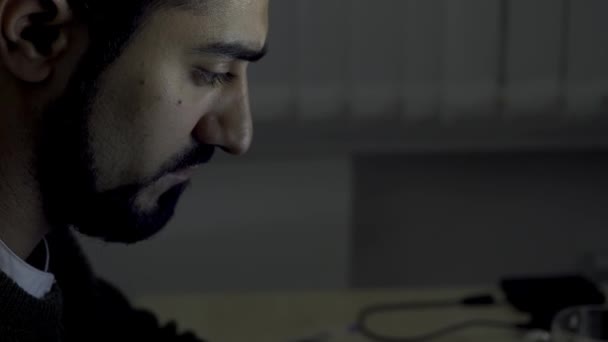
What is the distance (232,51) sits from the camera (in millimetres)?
860

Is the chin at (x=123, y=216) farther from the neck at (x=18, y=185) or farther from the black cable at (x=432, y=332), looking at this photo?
the black cable at (x=432, y=332)

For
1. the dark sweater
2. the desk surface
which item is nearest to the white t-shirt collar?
the dark sweater

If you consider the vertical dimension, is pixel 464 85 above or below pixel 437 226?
above

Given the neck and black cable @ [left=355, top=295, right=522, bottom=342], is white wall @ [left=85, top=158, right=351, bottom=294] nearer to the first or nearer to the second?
black cable @ [left=355, top=295, right=522, bottom=342]

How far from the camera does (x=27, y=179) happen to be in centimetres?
84

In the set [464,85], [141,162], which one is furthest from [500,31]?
[141,162]

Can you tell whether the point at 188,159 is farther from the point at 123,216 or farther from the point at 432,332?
the point at 432,332

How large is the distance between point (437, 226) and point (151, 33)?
1.08 metres

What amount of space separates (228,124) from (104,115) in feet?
0.42

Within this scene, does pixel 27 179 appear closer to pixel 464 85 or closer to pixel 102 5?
pixel 102 5

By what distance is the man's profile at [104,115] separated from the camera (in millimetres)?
790

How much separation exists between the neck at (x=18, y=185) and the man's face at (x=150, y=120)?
1 centimetres

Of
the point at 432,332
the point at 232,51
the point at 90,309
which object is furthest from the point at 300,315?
the point at 232,51

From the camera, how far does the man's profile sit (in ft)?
2.59
